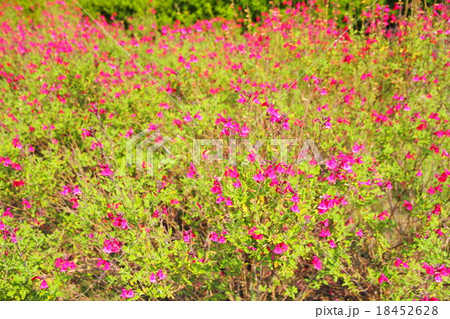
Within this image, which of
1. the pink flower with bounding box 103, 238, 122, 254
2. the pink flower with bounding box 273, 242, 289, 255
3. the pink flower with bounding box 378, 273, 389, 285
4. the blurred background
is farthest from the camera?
the blurred background

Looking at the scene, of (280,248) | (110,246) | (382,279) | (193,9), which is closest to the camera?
(280,248)

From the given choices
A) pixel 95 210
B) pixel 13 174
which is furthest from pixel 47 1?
pixel 95 210

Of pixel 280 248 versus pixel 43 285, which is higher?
pixel 280 248

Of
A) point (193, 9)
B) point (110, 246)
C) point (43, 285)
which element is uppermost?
point (193, 9)

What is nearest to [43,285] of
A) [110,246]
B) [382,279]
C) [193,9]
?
[110,246]

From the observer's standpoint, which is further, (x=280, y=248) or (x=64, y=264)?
(x=64, y=264)

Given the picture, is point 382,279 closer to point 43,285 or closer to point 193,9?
point 43,285

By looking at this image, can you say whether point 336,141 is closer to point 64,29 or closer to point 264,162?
point 264,162

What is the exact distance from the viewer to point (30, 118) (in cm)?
304

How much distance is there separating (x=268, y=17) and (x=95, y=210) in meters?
3.92

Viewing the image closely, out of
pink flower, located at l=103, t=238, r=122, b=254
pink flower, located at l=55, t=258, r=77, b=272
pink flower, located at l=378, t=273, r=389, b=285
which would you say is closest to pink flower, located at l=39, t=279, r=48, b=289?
pink flower, located at l=55, t=258, r=77, b=272

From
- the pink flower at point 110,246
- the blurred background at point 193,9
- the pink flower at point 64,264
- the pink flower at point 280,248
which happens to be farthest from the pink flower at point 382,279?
the blurred background at point 193,9

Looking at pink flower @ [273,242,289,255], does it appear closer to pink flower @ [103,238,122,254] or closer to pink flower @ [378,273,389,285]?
pink flower @ [378,273,389,285]

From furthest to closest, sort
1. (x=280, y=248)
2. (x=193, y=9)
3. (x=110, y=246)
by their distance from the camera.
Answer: (x=193, y=9), (x=110, y=246), (x=280, y=248)
